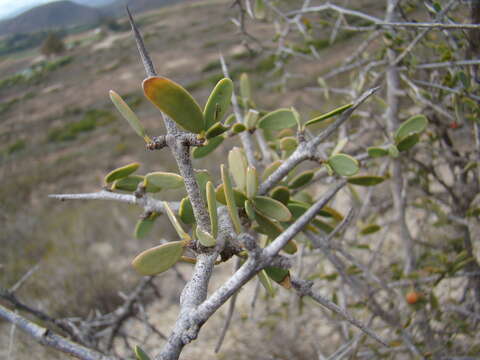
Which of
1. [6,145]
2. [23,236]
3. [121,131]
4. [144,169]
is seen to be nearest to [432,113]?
[23,236]

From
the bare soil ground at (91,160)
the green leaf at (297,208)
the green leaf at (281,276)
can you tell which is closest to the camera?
the green leaf at (281,276)

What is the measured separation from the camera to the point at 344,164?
2.02 feet

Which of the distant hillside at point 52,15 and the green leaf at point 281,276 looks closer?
the green leaf at point 281,276

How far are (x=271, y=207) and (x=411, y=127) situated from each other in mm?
395

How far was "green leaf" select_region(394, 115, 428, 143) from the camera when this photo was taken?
0.73 meters

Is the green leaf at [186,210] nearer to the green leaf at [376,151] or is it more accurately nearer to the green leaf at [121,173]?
the green leaf at [121,173]

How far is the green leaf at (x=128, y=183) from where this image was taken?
2.28 ft

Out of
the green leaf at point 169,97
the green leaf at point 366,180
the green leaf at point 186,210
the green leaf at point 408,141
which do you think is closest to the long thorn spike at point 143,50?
the green leaf at point 169,97

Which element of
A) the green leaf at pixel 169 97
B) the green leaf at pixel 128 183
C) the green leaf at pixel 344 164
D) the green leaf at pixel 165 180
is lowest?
the green leaf at pixel 344 164

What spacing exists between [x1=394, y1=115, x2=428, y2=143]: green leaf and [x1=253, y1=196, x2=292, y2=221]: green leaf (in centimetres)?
36

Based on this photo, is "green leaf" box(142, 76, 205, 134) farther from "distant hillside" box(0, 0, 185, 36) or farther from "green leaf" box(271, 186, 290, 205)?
"distant hillside" box(0, 0, 185, 36)

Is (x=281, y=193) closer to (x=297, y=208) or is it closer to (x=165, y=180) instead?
(x=297, y=208)

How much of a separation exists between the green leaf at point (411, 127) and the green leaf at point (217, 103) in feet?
1.53

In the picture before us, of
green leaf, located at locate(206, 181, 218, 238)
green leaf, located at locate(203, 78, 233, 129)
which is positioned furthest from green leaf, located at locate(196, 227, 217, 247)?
green leaf, located at locate(203, 78, 233, 129)
